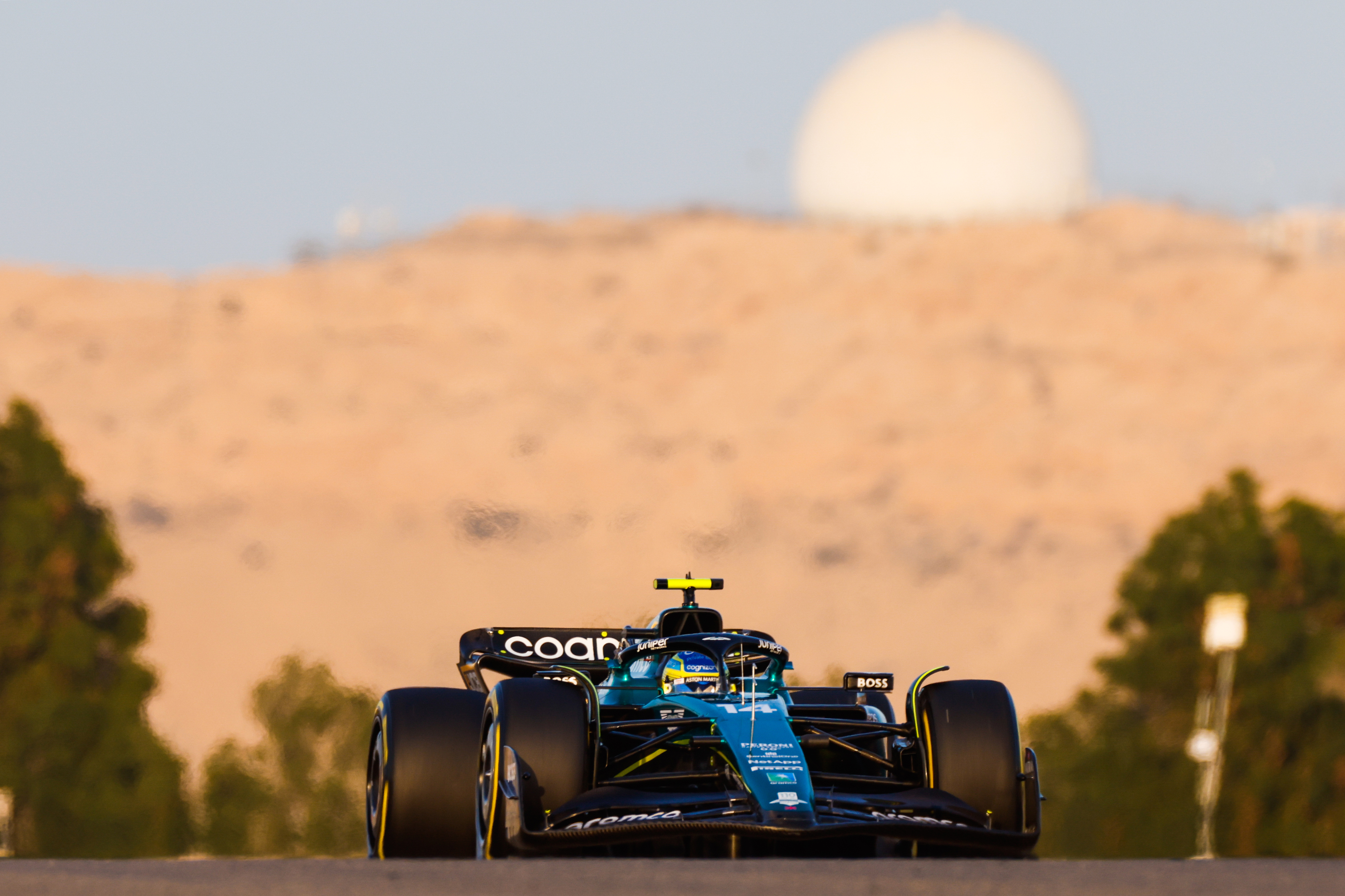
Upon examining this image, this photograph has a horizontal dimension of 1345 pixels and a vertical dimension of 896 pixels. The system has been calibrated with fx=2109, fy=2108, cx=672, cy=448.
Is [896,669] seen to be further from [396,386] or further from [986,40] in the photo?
[986,40]

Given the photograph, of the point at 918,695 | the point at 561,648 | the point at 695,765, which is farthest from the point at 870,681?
the point at 561,648

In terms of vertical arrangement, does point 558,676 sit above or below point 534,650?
below

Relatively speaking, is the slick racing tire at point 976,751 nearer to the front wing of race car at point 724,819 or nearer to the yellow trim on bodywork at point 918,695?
the yellow trim on bodywork at point 918,695

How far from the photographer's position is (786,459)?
70375mm

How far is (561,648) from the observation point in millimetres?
15914

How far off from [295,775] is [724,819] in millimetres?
31921

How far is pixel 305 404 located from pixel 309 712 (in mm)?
31726

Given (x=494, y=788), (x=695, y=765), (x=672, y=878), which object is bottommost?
(x=672, y=878)

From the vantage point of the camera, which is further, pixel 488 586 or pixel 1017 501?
pixel 1017 501

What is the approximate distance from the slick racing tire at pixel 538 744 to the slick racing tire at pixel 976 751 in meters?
2.20

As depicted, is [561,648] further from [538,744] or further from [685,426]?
[685,426]

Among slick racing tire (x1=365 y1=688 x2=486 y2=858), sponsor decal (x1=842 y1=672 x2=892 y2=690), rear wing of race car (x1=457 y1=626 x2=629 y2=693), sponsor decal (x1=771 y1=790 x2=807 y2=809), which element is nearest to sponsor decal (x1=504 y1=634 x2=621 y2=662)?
rear wing of race car (x1=457 y1=626 x2=629 y2=693)

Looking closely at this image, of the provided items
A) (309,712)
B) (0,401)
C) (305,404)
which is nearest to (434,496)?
(305,404)

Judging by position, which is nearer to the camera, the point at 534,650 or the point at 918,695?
the point at 918,695
